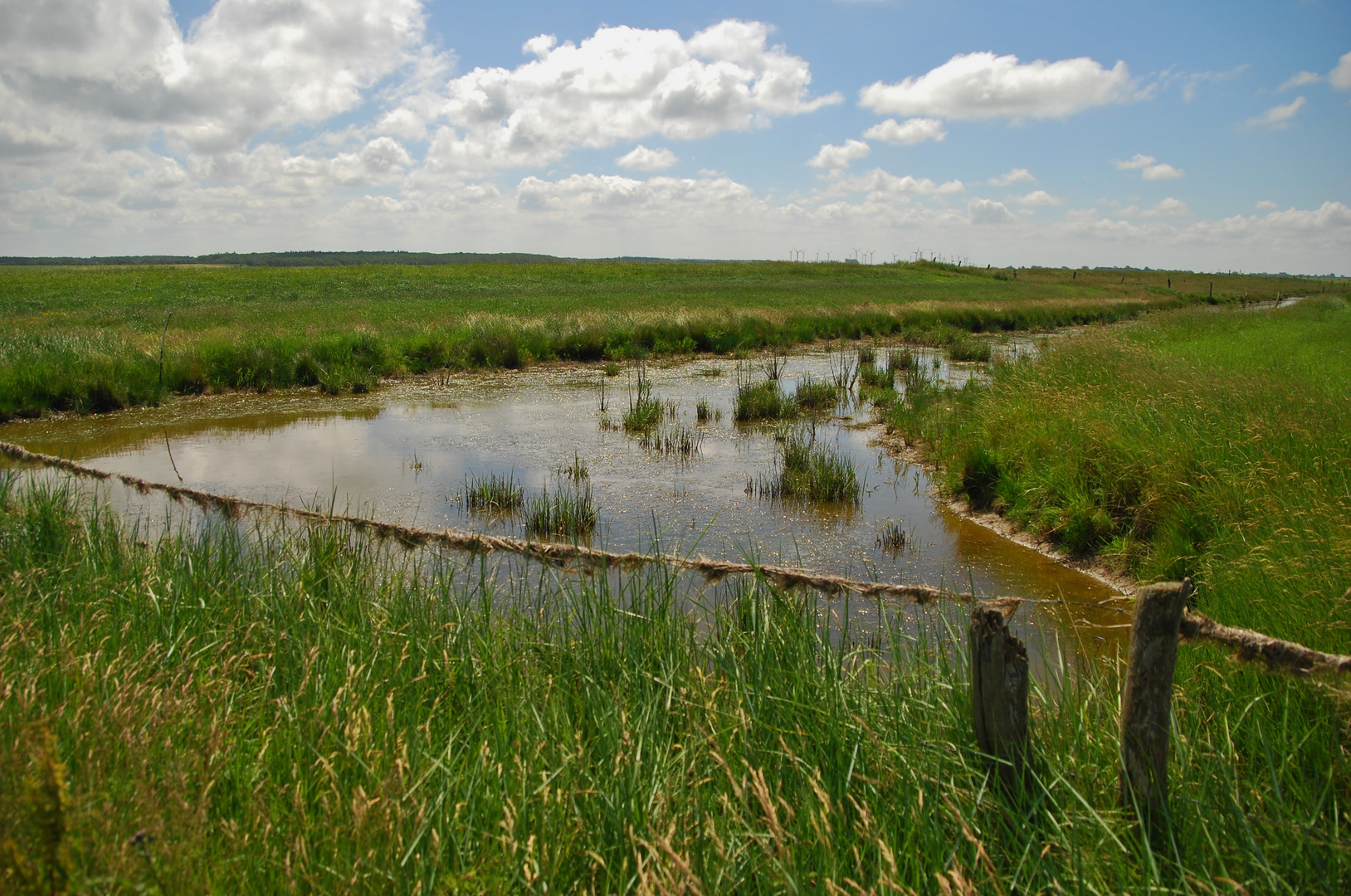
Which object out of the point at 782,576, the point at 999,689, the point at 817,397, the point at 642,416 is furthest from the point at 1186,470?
the point at 817,397

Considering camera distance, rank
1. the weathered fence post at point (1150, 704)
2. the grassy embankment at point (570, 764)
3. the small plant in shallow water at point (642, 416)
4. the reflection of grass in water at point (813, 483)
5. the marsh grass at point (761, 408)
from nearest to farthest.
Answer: the grassy embankment at point (570, 764) < the weathered fence post at point (1150, 704) < the reflection of grass in water at point (813, 483) < the small plant in shallow water at point (642, 416) < the marsh grass at point (761, 408)

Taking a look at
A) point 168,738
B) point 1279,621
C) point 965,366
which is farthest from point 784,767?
point 965,366

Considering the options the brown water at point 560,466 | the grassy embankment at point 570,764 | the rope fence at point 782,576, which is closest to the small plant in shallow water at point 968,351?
the brown water at point 560,466

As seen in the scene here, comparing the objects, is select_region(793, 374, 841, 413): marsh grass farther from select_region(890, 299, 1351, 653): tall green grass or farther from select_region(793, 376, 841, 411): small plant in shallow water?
select_region(890, 299, 1351, 653): tall green grass

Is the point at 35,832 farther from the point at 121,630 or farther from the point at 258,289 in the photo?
the point at 258,289

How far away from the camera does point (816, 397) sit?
14.6 meters

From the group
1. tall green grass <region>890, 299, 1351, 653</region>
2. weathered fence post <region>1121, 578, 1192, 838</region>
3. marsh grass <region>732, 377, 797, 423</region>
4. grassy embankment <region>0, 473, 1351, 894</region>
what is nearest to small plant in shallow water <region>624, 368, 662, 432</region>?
marsh grass <region>732, 377, 797, 423</region>

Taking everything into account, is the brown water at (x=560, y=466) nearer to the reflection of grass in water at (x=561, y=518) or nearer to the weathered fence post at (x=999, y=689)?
the reflection of grass in water at (x=561, y=518)

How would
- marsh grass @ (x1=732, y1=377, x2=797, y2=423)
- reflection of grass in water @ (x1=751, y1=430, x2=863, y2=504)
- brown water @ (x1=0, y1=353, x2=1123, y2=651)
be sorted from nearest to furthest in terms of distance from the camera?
1. brown water @ (x1=0, y1=353, x2=1123, y2=651)
2. reflection of grass in water @ (x1=751, y1=430, x2=863, y2=504)
3. marsh grass @ (x1=732, y1=377, x2=797, y2=423)

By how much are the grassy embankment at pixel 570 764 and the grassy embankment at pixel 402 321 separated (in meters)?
12.7

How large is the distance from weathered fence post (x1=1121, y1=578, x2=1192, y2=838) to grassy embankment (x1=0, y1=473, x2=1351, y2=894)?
0.08 metres

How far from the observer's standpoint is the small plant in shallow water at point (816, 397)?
14.5m

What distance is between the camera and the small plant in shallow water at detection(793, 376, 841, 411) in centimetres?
1452

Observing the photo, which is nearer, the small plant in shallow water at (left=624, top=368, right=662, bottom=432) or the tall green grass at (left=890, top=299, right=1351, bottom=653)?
the tall green grass at (left=890, top=299, right=1351, bottom=653)
